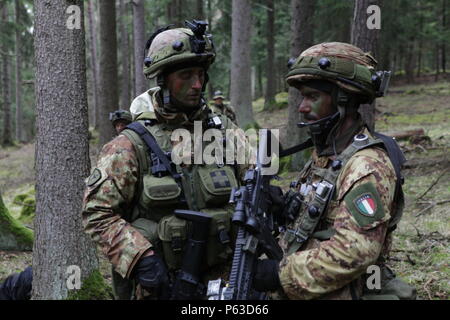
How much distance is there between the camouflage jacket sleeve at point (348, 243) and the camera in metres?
2.39

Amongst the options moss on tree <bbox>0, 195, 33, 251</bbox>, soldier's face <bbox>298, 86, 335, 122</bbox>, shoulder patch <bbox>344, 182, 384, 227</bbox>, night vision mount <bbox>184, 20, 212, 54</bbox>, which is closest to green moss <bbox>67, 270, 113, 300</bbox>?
moss on tree <bbox>0, 195, 33, 251</bbox>

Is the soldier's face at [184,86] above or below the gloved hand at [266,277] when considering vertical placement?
above

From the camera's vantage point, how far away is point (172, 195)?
3010 millimetres

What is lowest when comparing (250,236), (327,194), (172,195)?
(250,236)

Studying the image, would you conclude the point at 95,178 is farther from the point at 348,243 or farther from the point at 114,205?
the point at 348,243

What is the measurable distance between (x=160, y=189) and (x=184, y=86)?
83 centimetres

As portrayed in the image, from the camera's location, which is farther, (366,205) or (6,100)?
(6,100)

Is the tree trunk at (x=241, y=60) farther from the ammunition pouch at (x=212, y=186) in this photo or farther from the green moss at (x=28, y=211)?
the ammunition pouch at (x=212, y=186)

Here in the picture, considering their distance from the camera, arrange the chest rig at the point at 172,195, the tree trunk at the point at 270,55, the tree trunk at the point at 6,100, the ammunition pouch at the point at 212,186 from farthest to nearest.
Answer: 1. the tree trunk at the point at 6,100
2. the tree trunk at the point at 270,55
3. the ammunition pouch at the point at 212,186
4. the chest rig at the point at 172,195

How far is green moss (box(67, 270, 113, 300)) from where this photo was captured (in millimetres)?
4579

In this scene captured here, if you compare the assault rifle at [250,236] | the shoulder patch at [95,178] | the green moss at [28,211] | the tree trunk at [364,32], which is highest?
the tree trunk at [364,32]

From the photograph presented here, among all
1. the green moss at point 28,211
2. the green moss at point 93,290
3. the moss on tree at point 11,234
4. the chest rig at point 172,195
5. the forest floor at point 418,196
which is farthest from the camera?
the green moss at point 28,211

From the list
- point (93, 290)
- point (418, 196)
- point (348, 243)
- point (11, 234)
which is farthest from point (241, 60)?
point (348, 243)

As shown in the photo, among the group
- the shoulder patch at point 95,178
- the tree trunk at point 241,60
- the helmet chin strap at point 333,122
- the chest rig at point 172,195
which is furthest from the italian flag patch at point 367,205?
the tree trunk at point 241,60
